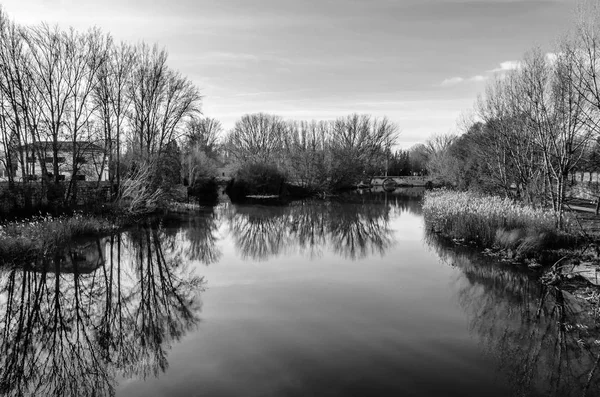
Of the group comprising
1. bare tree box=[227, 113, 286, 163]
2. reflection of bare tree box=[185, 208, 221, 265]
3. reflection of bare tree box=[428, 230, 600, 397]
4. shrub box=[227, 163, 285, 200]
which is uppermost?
bare tree box=[227, 113, 286, 163]

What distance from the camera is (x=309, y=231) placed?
18688 millimetres

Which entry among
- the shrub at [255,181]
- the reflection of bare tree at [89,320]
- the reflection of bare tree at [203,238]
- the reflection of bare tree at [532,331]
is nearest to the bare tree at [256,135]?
the shrub at [255,181]

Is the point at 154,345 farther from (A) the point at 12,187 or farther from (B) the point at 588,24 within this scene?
(A) the point at 12,187

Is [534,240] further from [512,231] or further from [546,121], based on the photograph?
[546,121]

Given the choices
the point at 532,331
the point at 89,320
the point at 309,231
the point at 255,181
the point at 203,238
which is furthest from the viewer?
the point at 255,181

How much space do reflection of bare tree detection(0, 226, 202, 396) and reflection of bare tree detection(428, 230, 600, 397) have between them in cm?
515

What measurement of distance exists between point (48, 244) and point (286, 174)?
1243 inches

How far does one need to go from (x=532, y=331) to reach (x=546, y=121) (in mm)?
10479

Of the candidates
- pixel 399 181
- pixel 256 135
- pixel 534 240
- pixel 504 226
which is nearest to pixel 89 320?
pixel 534 240

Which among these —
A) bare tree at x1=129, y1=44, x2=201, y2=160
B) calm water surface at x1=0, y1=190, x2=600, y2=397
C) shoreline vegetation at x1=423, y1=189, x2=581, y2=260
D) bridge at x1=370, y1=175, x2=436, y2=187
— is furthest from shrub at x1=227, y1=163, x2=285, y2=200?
calm water surface at x1=0, y1=190, x2=600, y2=397

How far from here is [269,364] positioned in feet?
19.0

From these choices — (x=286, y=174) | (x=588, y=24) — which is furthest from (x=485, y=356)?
(x=286, y=174)

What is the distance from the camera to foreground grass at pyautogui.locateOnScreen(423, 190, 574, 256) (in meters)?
12.2

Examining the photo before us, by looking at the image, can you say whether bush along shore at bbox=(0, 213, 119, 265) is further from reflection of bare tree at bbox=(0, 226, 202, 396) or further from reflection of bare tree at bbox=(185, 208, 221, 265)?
reflection of bare tree at bbox=(185, 208, 221, 265)
